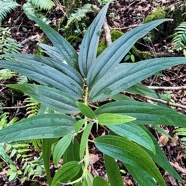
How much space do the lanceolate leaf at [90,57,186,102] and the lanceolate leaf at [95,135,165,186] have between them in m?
0.25

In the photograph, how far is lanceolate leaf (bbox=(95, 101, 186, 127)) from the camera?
0.93 m

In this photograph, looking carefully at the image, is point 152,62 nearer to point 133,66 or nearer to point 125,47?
point 133,66

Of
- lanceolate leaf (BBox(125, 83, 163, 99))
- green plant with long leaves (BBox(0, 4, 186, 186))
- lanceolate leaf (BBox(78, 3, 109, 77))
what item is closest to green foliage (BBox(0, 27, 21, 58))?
green plant with long leaves (BBox(0, 4, 186, 186))

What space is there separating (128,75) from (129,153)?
34 cm

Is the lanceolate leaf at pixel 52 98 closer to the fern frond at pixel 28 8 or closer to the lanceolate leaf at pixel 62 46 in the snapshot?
the lanceolate leaf at pixel 62 46

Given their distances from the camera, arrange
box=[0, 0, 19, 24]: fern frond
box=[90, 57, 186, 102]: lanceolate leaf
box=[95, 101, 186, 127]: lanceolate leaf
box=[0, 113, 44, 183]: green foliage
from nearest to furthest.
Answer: box=[95, 101, 186, 127]: lanceolate leaf
box=[90, 57, 186, 102]: lanceolate leaf
box=[0, 113, 44, 183]: green foliage
box=[0, 0, 19, 24]: fern frond

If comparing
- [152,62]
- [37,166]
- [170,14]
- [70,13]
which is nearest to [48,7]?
[70,13]

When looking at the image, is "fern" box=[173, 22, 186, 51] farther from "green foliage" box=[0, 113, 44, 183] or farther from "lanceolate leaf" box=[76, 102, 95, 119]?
"lanceolate leaf" box=[76, 102, 95, 119]

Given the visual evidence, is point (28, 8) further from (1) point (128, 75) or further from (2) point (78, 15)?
(1) point (128, 75)

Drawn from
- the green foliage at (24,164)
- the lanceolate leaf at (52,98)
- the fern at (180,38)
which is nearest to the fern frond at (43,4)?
the fern at (180,38)

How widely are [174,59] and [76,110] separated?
0.42 m

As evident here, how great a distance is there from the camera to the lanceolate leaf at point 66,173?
2.83 feet

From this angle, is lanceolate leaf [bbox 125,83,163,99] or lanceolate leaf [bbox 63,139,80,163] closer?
lanceolate leaf [bbox 63,139,80,163]

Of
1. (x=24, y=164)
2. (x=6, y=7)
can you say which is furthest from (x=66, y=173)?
(x=6, y=7)
